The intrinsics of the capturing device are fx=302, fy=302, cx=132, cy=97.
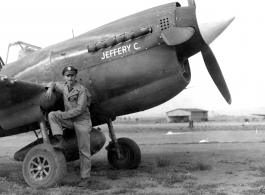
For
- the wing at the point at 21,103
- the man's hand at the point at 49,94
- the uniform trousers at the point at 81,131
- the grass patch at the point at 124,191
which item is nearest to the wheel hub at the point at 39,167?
the uniform trousers at the point at 81,131

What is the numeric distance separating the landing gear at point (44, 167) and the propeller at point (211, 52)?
127 inches

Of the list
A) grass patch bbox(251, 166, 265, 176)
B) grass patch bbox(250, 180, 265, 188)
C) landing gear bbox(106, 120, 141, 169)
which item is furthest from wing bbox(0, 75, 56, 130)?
grass patch bbox(251, 166, 265, 176)

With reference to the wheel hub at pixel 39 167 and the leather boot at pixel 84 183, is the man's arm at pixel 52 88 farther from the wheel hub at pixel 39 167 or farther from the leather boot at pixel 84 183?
the leather boot at pixel 84 183

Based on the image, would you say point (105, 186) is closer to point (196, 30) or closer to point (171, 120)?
point (196, 30)

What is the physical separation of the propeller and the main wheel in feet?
7.85

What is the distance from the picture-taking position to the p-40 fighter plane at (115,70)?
16.8 ft

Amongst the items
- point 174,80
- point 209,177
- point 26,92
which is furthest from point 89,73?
point 209,177

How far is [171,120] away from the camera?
71500mm

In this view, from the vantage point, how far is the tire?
4.95 meters

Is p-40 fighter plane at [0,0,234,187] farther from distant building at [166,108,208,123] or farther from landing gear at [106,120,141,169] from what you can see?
distant building at [166,108,208,123]

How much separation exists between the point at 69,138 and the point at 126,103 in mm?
1490

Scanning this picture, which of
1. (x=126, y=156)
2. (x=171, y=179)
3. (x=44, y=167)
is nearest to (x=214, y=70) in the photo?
(x=171, y=179)

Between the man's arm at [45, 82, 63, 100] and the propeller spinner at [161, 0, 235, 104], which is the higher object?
the propeller spinner at [161, 0, 235, 104]

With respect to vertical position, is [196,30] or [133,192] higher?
[196,30]
